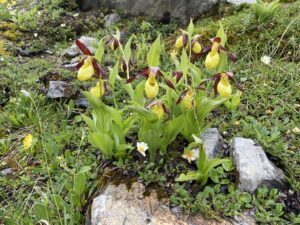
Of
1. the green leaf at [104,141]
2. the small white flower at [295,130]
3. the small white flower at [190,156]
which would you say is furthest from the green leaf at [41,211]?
the small white flower at [295,130]

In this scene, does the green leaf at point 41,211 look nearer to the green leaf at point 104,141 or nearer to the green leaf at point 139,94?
the green leaf at point 104,141

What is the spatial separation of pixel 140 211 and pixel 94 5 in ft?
14.8

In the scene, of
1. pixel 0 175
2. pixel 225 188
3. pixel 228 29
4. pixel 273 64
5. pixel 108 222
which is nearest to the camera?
pixel 108 222

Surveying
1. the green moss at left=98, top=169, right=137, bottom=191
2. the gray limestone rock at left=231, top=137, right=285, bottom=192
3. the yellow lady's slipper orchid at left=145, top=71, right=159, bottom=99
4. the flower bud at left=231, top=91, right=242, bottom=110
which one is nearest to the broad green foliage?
the green moss at left=98, top=169, right=137, bottom=191

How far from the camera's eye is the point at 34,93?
12.4ft

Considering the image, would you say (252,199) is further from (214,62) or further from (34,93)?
(34,93)

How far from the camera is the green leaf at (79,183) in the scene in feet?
8.05

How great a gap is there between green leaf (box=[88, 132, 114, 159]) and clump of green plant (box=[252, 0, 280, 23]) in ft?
7.87

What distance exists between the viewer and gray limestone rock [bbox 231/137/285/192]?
241 cm

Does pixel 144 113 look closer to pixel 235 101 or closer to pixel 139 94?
pixel 139 94

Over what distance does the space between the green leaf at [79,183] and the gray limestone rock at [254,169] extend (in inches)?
38.2

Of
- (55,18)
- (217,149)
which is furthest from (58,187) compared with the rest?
(55,18)

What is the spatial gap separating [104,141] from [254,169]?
0.95 meters

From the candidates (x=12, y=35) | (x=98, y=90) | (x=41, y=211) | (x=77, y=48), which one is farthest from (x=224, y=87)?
(x=12, y=35)
